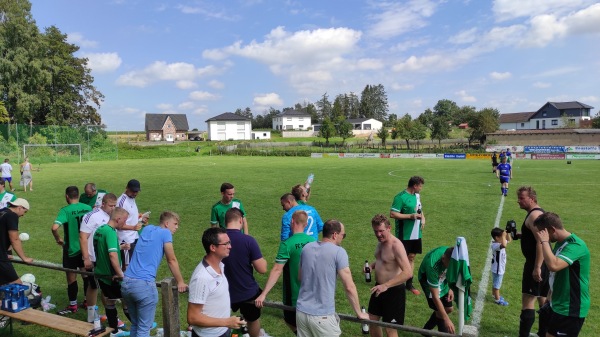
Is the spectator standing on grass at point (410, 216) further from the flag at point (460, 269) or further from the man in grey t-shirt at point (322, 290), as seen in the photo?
the man in grey t-shirt at point (322, 290)

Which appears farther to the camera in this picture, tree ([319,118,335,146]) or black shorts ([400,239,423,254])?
tree ([319,118,335,146])

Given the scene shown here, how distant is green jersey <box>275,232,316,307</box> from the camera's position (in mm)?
4707

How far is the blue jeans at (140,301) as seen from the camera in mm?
4805

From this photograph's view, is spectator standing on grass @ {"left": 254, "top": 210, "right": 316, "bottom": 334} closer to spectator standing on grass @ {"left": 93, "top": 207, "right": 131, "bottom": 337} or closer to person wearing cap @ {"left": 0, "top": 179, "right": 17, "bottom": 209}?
spectator standing on grass @ {"left": 93, "top": 207, "right": 131, "bottom": 337}

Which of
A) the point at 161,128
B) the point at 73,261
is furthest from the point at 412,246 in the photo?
the point at 161,128

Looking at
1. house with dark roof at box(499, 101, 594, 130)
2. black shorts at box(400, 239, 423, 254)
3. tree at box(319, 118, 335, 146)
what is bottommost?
black shorts at box(400, 239, 423, 254)

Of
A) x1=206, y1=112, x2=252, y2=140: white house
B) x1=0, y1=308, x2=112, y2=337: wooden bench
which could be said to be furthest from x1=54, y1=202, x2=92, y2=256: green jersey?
x1=206, y1=112, x2=252, y2=140: white house

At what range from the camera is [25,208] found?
6.24m

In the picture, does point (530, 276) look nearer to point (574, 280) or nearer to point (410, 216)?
point (574, 280)

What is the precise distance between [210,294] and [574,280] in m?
3.93

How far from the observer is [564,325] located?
438cm

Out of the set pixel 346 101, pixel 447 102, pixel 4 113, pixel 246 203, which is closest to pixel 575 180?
pixel 246 203

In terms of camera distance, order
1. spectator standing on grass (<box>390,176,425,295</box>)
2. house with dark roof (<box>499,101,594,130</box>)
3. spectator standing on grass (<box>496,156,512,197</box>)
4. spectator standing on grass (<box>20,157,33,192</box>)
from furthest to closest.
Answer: house with dark roof (<box>499,101,594,130</box>) → spectator standing on grass (<box>20,157,33,192</box>) → spectator standing on grass (<box>496,156,512,197</box>) → spectator standing on grass (<box>390,176,425,295</box>)

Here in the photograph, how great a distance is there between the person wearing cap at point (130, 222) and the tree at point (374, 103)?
142 metres
